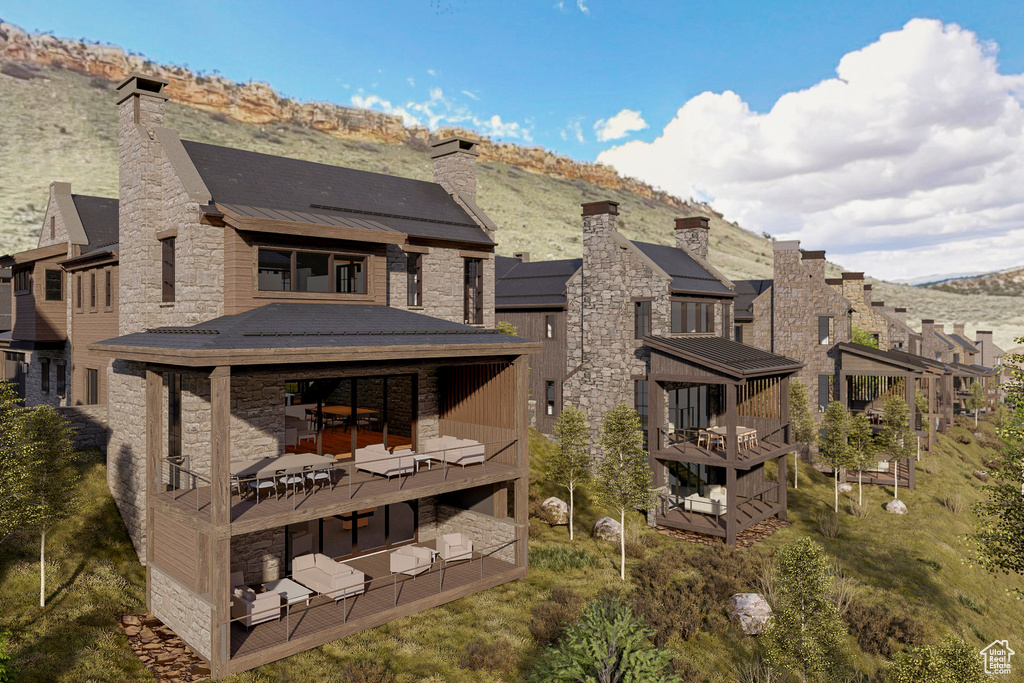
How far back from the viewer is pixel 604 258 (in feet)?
90.3

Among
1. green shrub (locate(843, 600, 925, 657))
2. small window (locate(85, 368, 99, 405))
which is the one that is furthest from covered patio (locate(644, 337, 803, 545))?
small window (locate(85, 368, 99, 405))

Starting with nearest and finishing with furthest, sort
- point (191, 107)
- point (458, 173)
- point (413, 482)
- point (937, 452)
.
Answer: point (413, 482) → point (458, 173) → point (937, 452) → point (191, 107)

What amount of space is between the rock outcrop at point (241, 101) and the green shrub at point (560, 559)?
9414 centimetres

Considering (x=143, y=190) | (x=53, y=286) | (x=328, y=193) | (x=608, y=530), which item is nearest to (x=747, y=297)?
(x=608, y=530)

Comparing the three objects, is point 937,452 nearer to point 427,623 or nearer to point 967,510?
point 967,510

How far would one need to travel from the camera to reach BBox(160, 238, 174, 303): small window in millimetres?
16219

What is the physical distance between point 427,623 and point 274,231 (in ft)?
32.4

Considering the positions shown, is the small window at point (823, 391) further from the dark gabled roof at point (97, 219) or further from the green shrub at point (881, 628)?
the dark gabled roof at point (97, 219)

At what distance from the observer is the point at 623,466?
20.1 metres

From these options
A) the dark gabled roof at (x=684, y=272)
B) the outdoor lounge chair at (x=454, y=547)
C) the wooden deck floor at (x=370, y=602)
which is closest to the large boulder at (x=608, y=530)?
the wooden deck floor at (x=370, y=602)

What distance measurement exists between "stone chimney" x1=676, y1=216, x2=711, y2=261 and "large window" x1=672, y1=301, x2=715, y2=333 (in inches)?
170

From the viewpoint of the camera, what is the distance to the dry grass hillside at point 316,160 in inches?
2415

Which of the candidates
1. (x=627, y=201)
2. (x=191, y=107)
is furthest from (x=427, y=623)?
(x=627, y=201)

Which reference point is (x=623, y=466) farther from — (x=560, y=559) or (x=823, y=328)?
(x=823, y=328)
